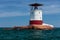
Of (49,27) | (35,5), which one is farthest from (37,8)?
(49,27)

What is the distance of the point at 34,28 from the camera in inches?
3253

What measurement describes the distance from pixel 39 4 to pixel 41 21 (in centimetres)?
526

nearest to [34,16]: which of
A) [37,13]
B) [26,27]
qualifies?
[37,13]

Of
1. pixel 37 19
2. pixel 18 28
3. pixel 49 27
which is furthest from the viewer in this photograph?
pixel 18 28

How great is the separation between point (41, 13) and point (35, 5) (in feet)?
11.5

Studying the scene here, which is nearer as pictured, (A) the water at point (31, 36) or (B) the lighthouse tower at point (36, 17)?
(A) the water at point (31, 36)

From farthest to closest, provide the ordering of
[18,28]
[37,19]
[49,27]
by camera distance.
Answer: [18,28] < [49,27] < [37,19]

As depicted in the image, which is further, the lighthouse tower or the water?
the lighthouse tower

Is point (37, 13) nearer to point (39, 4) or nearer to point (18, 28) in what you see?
point (39, 4)

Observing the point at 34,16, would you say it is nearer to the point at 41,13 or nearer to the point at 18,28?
the point at 41,13

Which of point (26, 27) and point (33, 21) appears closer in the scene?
point (33, 21)

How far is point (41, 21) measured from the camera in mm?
80375

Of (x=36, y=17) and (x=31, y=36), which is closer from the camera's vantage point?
(x=31, y=36)

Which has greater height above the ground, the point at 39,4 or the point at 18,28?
the point at 39,4
